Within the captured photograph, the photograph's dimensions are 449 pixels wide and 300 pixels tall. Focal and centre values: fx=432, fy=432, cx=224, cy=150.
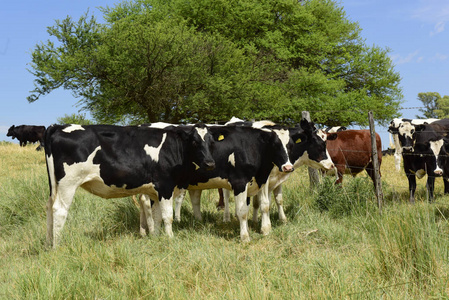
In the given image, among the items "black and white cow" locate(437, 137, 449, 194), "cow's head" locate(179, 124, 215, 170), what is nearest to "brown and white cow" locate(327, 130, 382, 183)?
"black and white cow" locate(437, 137, 449, 194)

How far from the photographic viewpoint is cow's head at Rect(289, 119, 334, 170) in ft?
27.9

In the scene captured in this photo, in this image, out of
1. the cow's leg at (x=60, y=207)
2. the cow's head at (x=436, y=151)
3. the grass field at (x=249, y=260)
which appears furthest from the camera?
the cow's head at (x=436, y=151)

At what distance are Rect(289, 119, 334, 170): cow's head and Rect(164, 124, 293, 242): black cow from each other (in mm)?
620

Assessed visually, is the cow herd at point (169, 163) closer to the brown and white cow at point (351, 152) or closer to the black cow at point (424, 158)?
the black cow at point (424, 158)

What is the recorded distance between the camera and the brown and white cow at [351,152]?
10.8 m

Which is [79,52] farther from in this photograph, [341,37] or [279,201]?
[341,37]

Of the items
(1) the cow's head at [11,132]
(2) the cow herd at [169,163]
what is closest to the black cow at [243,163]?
(2) the cow herd at [169,163]

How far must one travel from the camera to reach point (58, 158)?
262 inches

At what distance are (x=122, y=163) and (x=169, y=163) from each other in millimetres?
790

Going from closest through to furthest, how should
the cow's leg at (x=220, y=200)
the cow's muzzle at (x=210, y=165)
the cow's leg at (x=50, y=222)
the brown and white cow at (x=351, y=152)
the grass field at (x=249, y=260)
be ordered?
the grass field at (x=249, y=260), the cow's leg at (x=50, y=222), the cow's muzzle at (x=210, y=165), the cow's leg at (x=220, y=200), the brown and white cow at (x=351, y=152)

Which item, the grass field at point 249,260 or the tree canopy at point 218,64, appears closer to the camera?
the grass field at point 249,260

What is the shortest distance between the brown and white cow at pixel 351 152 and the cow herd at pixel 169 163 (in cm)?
219

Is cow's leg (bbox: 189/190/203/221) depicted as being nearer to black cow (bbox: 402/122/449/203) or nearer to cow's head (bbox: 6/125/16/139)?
black cow (bbox: 402/122/449/203)

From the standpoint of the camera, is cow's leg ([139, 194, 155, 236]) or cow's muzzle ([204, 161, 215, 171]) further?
cow's leg ([139, 194, 155, 236])
